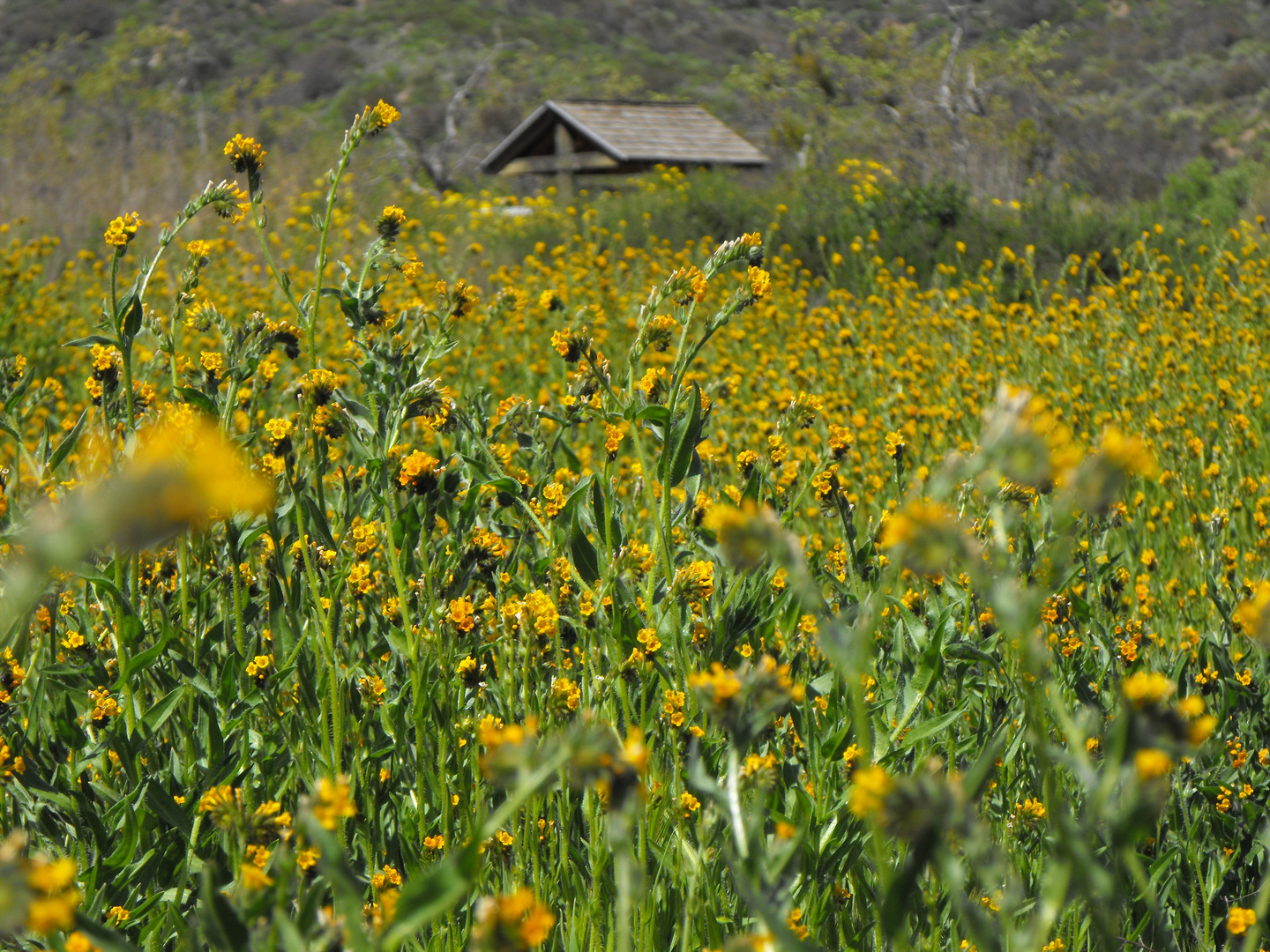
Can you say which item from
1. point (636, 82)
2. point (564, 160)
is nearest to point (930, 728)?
point (564, 160)

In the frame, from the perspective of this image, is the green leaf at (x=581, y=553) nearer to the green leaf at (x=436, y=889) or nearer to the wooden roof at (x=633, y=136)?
the green leaf at (x=436, y=889)

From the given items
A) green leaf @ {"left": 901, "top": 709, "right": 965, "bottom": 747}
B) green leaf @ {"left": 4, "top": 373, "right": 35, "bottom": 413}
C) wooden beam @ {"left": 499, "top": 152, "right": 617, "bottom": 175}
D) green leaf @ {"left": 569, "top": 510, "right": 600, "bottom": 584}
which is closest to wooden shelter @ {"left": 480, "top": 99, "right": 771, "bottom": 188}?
wooden beam @ {"left": 499, "top": 152, "right": 617, "bottom": 175}

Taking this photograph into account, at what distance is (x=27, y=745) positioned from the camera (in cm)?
154

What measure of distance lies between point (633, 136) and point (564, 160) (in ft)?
4.96

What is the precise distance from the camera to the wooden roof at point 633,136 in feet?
55.6

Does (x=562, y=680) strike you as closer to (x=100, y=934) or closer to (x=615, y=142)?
(x=100, y=934)

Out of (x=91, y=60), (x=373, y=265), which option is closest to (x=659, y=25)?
(x=91, y=60)

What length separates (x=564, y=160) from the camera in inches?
655

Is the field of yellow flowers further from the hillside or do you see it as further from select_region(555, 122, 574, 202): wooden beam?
select_region(555, 122, 574, 202): wooden beam

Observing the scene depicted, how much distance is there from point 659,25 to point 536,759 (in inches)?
1741

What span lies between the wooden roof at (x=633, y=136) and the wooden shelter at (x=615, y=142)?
14 millimetres

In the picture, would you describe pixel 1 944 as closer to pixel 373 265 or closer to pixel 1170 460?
pixel 373 265

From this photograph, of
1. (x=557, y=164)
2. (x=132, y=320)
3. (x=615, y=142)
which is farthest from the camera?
(x=557, y=164)

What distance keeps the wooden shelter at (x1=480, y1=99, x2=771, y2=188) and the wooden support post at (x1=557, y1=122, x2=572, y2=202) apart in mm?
15
